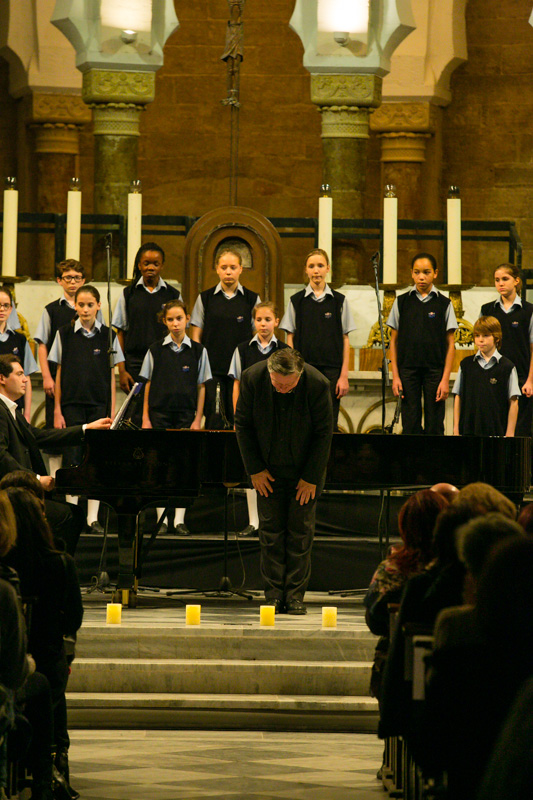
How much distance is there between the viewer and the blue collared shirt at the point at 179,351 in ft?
28.3

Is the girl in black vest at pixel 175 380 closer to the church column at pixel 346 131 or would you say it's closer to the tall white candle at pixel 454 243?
the tall white candle at pixel 454 243

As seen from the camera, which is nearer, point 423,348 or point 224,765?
point 224,765

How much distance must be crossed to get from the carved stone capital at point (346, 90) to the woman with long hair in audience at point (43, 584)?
8.28 m

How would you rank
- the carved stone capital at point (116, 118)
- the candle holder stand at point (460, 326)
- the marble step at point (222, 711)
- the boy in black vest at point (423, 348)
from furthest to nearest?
1. the carved stone capital at point (116, 118)
2. the candle holder stand at point (460, 326)
3. the boy in black vest at point (423, 348)
4. the marble step at point (222, 711)

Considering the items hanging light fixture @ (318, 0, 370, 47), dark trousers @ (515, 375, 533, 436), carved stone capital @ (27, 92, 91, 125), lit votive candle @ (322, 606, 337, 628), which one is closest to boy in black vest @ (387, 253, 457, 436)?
dark trousers @ (515, 375, 533, 436)

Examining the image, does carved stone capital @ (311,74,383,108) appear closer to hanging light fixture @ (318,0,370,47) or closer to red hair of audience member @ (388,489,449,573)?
hanging light fixture @ (318,0,370,47)

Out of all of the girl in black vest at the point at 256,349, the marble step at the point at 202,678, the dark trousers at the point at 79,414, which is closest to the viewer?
the marble step at the point at 202,678

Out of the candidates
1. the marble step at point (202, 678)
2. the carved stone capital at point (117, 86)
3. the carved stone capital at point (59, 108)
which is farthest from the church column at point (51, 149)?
the marble step at point (202, 678)

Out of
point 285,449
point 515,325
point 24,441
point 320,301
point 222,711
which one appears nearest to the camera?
point 222,711

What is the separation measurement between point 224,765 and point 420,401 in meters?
4.47

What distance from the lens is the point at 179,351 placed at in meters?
8.63

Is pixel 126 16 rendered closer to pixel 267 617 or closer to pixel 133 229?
pixel 133 229

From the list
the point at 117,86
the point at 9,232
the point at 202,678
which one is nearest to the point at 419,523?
the point at 202,678

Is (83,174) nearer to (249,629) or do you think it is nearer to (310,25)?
(310,25)
